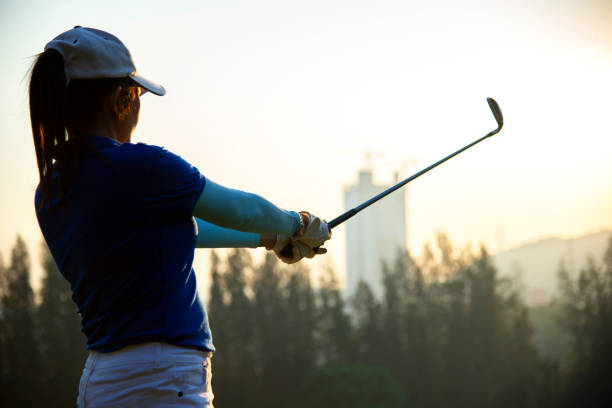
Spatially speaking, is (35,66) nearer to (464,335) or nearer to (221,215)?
(221,215)

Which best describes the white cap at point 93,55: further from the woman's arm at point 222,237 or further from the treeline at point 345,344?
the treeline at point 345,344

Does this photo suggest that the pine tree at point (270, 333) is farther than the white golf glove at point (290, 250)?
Yes

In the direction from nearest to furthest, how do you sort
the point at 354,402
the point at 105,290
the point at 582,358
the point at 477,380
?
1. the point at 105,290
2. the point at 354,402
3. the point at 477,380
4. the point at 582,358

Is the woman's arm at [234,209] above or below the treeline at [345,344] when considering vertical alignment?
above

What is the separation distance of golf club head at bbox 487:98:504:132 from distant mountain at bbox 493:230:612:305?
87338 millimetres

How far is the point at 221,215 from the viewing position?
234cm

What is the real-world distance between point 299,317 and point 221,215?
164ft

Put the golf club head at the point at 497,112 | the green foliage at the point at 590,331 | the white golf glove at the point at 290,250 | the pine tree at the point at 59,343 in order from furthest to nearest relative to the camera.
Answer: the green foliage at the point at 590,331 < the pine tree at the point at 59,343 < the golf club head at the point at 497,112 < the white golf glove at the point at 290,250

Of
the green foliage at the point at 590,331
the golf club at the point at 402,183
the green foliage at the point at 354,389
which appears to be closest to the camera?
the golf club at the point at 402,183

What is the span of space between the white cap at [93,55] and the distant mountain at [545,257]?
90105 mm

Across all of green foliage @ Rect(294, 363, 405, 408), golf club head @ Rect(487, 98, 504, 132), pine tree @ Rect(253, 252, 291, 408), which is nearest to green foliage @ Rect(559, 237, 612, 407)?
green foliage @ Rect(294, 363, 405, 408)

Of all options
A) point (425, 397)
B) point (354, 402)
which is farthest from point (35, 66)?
point (425, 397)

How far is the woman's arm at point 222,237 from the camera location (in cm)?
301

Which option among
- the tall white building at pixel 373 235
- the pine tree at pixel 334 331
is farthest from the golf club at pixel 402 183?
the tall white building at pixel 373 235
